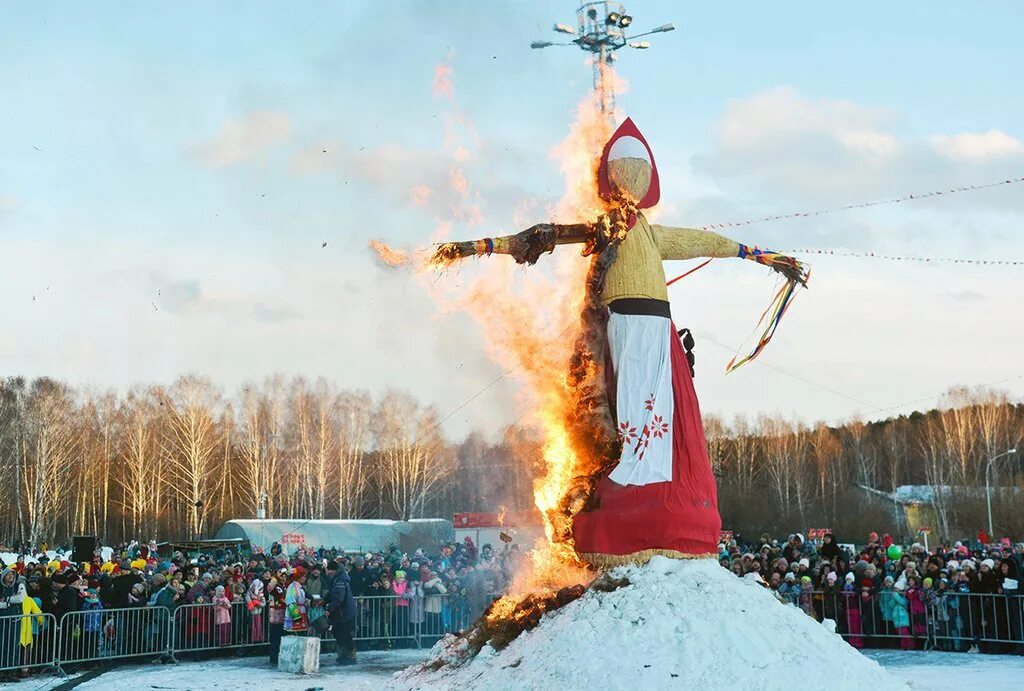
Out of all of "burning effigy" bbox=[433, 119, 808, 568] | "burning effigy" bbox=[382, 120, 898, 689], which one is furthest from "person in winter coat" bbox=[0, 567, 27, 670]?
"burning effigy" bbox=[433, 119, 808, 568]

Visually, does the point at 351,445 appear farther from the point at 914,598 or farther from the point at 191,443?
the point at 914,598

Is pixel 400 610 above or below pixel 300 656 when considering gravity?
above

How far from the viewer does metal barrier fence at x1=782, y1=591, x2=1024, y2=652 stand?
19266 mm

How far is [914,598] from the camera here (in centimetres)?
2000

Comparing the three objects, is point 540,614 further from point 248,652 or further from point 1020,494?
point 1020,494

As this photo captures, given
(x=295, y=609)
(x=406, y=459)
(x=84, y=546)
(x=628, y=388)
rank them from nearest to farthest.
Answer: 1. (x=628, y=388)
2. (x=295, y=609)
3. (x=84, y=546)
4. (x=406, y=459)

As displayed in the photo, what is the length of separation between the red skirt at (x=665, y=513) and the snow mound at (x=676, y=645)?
335mm

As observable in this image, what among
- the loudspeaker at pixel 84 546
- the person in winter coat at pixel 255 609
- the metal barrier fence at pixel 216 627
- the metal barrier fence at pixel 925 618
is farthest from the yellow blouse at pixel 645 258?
the loudspeaker at pixel 84 546

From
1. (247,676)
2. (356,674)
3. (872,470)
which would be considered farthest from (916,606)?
(872,470)

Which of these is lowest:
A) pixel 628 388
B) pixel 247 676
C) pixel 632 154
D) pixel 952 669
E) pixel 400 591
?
pixel 952 669

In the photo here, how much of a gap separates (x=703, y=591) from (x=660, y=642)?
99 centimetres

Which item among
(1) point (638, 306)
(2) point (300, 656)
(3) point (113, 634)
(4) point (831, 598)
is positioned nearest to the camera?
(1) point (638, 306)

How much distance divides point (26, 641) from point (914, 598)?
604 inches

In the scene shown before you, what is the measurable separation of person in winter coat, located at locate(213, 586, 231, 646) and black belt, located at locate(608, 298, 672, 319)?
1020cm
